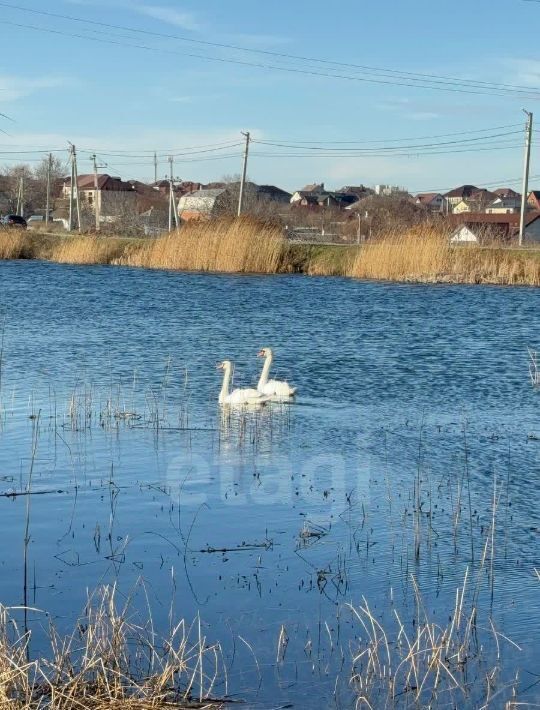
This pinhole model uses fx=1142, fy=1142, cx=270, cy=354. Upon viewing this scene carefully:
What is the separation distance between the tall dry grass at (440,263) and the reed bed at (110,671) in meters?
33.2

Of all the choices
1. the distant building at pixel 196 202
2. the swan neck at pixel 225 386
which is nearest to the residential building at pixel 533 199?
the distant building at pixel 196 202

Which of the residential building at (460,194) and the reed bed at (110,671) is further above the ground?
the residential building at (460,194)

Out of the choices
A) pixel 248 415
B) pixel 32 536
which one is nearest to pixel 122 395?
pixel 248 415

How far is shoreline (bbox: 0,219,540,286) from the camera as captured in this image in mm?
39344

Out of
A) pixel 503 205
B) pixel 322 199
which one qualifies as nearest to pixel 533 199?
pixel 503 205

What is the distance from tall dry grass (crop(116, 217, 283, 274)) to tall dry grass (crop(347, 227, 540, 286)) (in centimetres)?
462

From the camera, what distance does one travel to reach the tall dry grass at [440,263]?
39125 mm

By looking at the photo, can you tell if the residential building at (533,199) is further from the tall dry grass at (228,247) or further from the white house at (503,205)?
the tall dry grass at (228,247)

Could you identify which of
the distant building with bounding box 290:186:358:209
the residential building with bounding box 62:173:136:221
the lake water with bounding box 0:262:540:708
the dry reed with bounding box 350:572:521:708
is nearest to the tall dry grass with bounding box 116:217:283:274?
the lake water with bounding box 0:262:540:708

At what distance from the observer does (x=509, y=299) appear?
34.1 meters

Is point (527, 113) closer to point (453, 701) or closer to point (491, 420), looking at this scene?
point (491, 420)

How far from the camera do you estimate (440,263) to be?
39.3 meters

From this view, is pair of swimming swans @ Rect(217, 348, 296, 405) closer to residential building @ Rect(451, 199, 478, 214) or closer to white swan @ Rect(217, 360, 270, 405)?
white swan @ Rect(217, 360, 270, 405)

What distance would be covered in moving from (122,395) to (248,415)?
201 centimetres
